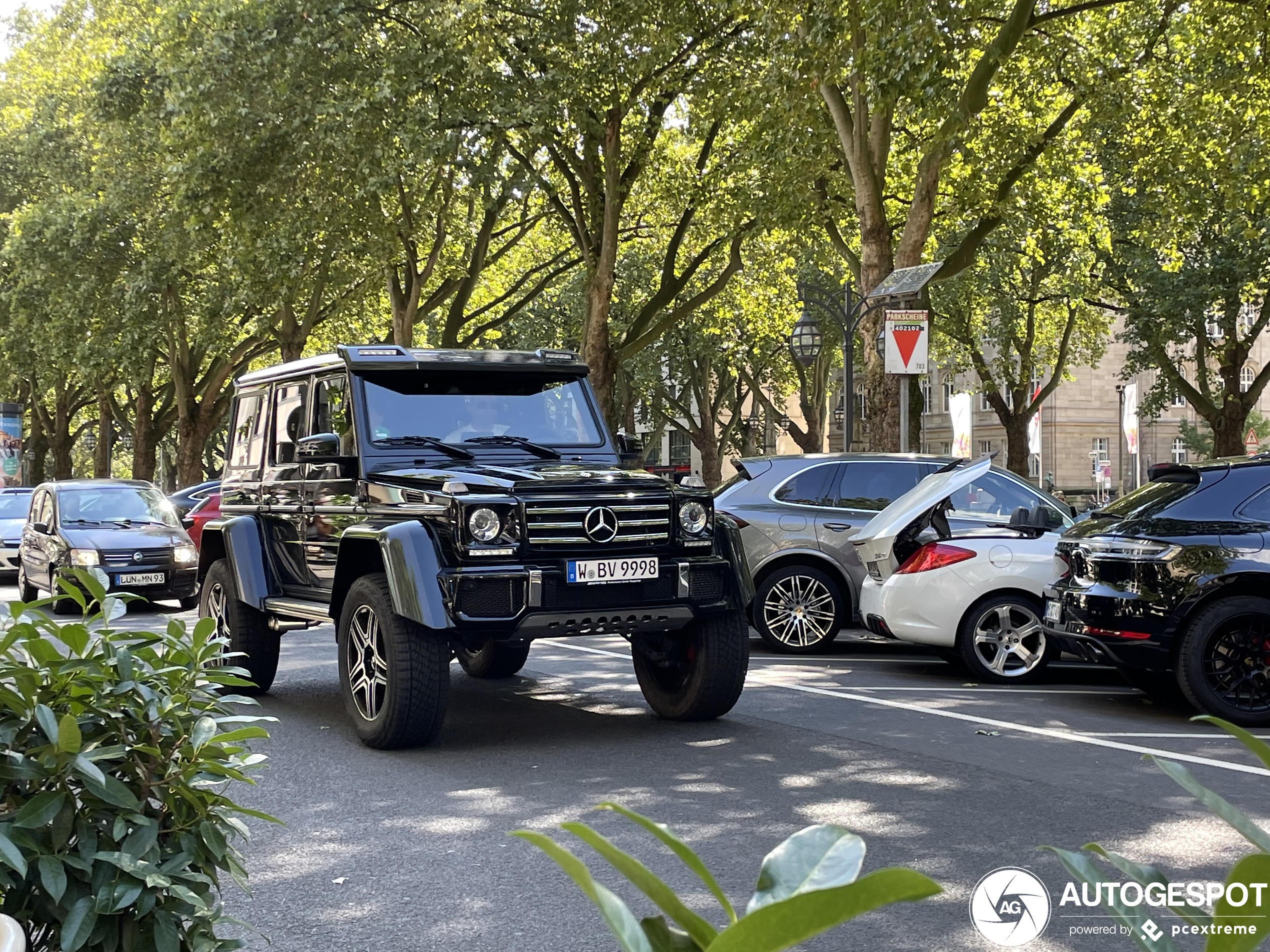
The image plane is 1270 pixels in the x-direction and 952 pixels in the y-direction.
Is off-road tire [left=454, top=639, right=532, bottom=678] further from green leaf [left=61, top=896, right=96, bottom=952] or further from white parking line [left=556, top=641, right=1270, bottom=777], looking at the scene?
green leaf [left=61, top=896, right=96, bottom=952]

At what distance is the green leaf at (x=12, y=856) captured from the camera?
232 cm

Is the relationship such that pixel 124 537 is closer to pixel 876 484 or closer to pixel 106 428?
pixel 876 484

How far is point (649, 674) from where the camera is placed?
8.78 metres

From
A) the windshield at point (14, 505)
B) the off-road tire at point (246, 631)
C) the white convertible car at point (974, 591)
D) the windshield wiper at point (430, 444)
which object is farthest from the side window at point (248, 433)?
the windshield at point (14, 505)

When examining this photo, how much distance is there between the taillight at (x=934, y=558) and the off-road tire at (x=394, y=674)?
4549 millimetres

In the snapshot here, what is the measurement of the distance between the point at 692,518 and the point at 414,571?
1641 mm

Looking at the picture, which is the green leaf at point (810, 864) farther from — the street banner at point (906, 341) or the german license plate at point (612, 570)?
the street banner at point (906, 341)

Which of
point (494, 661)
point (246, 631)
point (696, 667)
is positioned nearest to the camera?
point (696, 667)

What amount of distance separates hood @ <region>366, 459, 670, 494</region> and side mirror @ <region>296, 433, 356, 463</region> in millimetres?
301

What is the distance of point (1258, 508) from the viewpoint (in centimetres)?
881

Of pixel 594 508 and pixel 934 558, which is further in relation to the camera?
pixel 934 558

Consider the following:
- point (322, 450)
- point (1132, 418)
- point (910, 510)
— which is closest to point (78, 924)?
point (322, 450)

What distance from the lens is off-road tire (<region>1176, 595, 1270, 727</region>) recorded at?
8.44 metres

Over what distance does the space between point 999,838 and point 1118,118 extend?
57.5 feet
